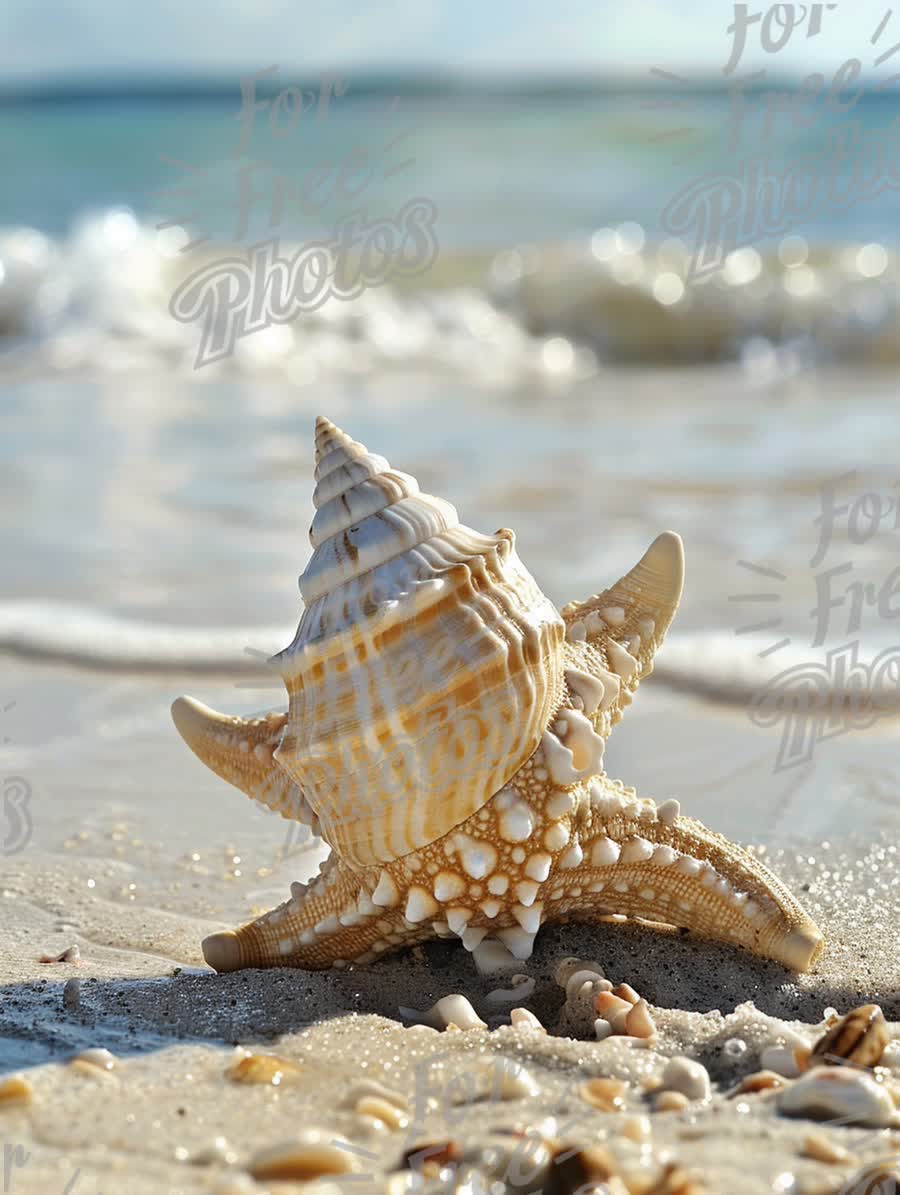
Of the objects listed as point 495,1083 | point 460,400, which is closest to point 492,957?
point 495,1083

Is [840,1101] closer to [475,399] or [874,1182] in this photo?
[874,1182]

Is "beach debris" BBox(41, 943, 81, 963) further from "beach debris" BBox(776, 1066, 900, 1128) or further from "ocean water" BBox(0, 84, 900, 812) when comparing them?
"ocean water" BBox(0, 84, 900, 812)

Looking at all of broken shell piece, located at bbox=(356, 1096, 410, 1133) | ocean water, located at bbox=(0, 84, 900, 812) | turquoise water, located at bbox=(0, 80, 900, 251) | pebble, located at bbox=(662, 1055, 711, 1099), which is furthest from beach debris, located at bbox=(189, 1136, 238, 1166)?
turquoise water, located at bbox=(0, 80, 900, 251)

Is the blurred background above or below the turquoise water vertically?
below

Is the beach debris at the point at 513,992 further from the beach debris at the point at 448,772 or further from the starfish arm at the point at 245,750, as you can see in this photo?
the starfish arm at the point at 245,750

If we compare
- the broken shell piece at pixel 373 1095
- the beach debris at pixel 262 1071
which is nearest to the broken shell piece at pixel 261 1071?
the beach debris at pixel 262 1071

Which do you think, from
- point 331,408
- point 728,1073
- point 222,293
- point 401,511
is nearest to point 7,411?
point 331,408
